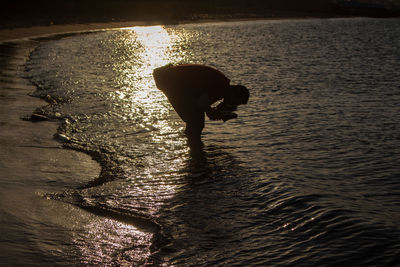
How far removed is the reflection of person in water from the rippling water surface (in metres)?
0.69

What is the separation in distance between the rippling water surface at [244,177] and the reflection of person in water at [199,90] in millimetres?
689

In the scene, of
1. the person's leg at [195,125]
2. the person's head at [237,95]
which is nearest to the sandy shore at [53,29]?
the person's leg at [195,125]

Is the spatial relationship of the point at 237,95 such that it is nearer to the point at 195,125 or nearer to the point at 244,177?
the point at 195,125

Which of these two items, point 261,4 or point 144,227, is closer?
point 144,227

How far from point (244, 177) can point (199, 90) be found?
67.9 inches

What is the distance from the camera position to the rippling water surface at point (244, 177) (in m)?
4.59

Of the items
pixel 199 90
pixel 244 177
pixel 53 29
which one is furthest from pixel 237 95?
pixel 53 29

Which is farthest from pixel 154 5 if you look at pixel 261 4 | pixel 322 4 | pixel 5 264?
pixel 5 264

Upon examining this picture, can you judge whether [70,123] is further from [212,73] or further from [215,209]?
[215,209]

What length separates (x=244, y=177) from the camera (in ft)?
21.6

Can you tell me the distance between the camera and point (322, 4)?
8531 centimetres

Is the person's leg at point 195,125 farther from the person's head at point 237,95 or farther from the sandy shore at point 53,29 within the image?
the sandy shore at point 53,29

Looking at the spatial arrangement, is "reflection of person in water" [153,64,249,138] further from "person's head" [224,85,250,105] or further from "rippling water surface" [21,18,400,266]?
"rippling water surface" [21,18,400,266]

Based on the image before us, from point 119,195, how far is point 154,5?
58.3m
